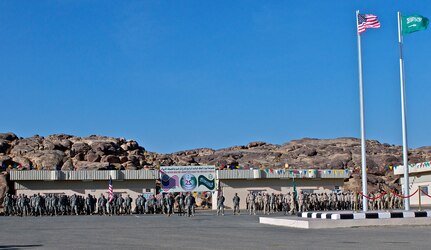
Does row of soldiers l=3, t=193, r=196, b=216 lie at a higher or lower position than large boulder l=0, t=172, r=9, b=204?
lower

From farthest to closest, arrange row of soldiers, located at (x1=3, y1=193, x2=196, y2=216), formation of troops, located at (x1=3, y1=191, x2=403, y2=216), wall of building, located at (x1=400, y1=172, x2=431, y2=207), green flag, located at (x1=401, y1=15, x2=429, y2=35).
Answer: wall of building, located at (x1=400, y1=172, x2=431, y2=207)
row of soldiers, located at (x1=3, y1=193, x2=196, y2=216)
formation of troops, located at (x1=3, y1=191, x2=403, y2=216)
green flag, located at (x1=401, y1=15, x2=429, y2=35)

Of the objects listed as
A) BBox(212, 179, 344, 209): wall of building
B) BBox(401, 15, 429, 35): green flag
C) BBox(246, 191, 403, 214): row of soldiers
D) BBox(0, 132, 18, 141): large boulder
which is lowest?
BBox(246, 191, 403, 214): row of soldiers

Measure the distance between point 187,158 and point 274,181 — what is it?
117 feet

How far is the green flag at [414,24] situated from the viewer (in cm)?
2677

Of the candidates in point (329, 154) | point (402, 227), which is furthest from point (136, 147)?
point (402, 227)

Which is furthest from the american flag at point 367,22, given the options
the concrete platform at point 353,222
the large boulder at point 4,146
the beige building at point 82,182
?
the large boulder at point 4,146

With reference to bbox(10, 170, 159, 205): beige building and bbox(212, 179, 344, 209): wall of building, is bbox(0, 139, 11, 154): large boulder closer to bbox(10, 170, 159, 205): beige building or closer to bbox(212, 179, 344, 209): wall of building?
bbox(10, 170, 159, 205): beige building

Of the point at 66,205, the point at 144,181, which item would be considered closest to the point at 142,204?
the point at 144,181

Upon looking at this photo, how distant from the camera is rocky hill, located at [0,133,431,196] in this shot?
63.7 meters

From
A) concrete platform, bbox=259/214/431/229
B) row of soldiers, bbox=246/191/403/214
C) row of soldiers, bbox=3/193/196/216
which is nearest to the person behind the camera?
concrete platform, bbox=259/214/431/229

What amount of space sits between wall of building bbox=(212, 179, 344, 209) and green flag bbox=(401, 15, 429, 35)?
24285 millimetres

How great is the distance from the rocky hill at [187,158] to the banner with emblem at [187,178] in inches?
623

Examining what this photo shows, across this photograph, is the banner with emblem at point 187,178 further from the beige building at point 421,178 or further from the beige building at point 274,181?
the beige building at point 421,178

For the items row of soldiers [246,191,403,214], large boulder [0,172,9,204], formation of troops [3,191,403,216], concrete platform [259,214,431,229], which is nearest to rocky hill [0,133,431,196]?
large boulder [0,172,9,204]
